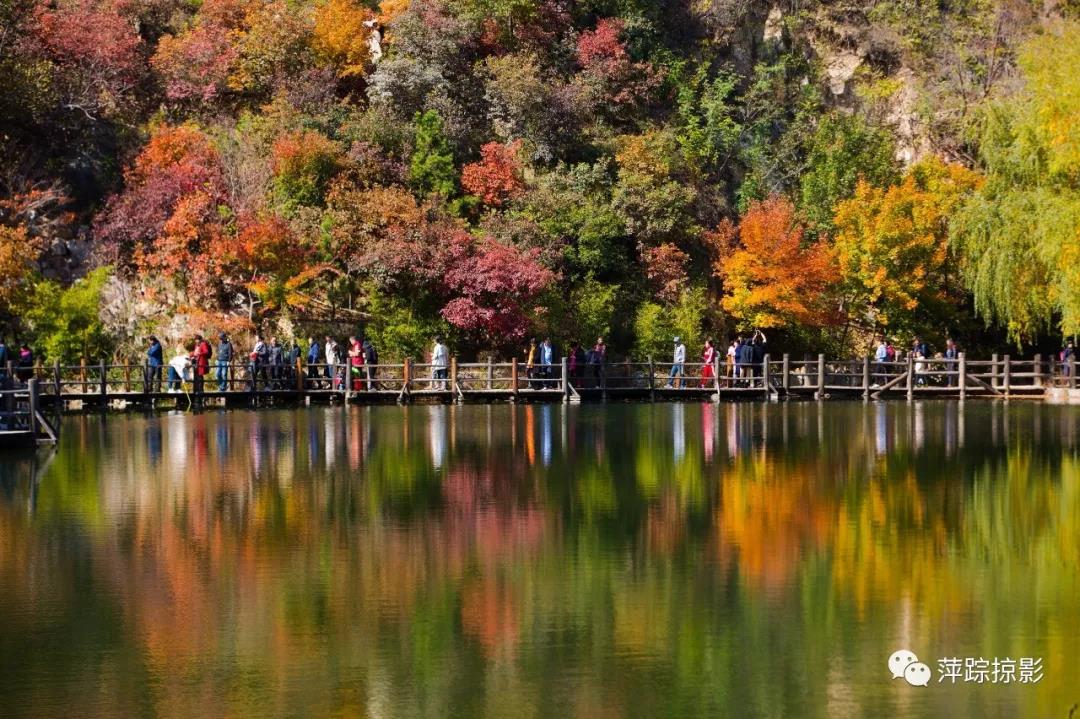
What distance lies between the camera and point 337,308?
52062mm

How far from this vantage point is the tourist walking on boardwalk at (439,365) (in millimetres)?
48781

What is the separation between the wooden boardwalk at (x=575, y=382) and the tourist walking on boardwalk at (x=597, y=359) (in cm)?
9

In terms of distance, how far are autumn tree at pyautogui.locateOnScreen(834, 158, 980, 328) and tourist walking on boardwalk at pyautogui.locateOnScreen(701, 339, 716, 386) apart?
572 cm

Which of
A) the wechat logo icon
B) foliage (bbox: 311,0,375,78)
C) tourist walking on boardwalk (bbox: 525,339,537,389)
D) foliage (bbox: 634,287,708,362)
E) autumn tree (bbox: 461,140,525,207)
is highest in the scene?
foliage (bbox: 311,0,375,78)

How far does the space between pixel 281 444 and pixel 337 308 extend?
19.2 metres

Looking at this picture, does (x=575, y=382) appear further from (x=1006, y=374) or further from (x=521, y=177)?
→ (x=1006, y=374)

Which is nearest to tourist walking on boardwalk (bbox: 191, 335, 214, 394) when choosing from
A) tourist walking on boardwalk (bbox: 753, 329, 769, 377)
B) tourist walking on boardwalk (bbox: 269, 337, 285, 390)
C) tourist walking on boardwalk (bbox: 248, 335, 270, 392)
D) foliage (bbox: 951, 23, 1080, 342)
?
tourist walking on boardwalk (bbox: 248, 335, 270, 392)

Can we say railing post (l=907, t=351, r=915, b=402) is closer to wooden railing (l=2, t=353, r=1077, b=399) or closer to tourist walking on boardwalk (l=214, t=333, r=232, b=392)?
wooden railing (l=2, t=353, r=1077, b=399)

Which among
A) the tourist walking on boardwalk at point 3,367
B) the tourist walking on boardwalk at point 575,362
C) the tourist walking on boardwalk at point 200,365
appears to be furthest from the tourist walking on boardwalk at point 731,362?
the tourist walking on boardwalk at point 3,367

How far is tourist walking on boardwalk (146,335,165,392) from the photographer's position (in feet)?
149

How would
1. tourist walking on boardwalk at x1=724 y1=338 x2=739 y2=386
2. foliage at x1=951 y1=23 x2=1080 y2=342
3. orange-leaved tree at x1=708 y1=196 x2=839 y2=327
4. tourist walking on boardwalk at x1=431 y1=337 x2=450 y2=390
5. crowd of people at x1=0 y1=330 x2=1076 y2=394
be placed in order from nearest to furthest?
foliage at x1=951 y1=23 x2=1080 y2=342, crowd of people at x1=0 y1=330 x2=1076 y2=394, tourist walking on boardwalk at x1=431 y1=337 x2=450 y2=390, tourist walking on boardwalk at x1=724 y1=338 x2=739 y2=386, orange-leaved tree at x1=708 y1=196 x2=839 y2=327

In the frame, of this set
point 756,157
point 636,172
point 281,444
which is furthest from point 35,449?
point 756,157

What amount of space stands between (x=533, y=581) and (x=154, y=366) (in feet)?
99.0

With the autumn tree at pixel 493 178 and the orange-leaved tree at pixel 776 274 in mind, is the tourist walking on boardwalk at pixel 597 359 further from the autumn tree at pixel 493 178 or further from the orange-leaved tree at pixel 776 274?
the autumn tree at pixel 493 178
